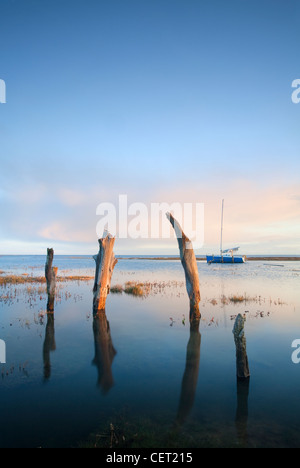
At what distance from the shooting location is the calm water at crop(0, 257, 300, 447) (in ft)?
17.8

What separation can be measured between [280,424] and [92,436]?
3.86 metres

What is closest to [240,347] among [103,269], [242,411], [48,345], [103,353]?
[242,411]

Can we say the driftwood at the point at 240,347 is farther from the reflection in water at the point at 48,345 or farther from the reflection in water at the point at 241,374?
the reflection in water at the point at 48,345

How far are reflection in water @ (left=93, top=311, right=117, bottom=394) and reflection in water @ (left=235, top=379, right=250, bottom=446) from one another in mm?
3338

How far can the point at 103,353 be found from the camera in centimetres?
988

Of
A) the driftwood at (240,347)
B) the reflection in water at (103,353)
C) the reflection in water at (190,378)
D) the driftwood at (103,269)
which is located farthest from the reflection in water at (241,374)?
the driftwood at (103,269)

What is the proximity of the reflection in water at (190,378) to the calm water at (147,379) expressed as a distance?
0.10 feet

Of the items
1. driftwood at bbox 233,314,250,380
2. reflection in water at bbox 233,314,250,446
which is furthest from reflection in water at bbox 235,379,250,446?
driftwood at bbox 233,314,250,380

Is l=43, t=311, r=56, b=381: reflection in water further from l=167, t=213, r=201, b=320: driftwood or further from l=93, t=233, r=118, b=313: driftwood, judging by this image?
l=167, t=213, r=201, b=320: driftwood

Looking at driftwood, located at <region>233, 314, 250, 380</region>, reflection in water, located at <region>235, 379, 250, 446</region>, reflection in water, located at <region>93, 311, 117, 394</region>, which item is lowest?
reflection in water, located at <region>93, 311, 117, 394</region>

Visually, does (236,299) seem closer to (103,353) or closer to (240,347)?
(103,353)

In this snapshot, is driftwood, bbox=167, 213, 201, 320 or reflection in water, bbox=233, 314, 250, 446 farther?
driftwood, bbox=167, 213, 201, 320
